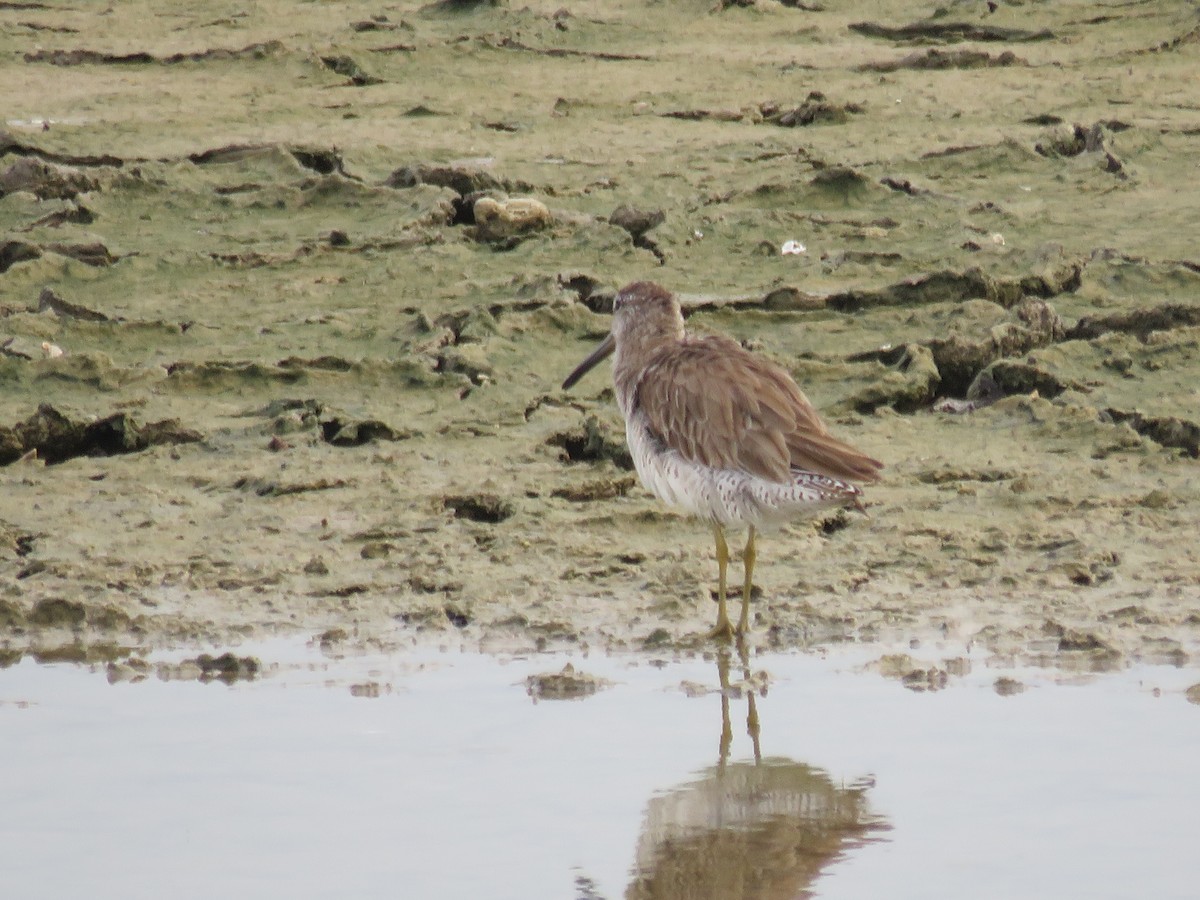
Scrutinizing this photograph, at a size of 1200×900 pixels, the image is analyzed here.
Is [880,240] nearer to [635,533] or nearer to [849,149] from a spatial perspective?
[849,149]

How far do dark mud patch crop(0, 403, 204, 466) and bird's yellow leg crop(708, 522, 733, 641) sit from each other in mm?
2347

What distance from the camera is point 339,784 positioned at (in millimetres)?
5246

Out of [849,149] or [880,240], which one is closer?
[880,240]

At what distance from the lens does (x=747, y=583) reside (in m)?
6.45

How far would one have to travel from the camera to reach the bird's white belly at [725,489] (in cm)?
612

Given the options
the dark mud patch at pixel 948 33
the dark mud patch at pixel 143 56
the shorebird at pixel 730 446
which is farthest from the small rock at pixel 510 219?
the dark mud patch at pixel 948 33

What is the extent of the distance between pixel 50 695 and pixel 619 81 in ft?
24.3

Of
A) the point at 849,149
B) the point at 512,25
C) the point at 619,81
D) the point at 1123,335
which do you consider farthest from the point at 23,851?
the point at 512,25

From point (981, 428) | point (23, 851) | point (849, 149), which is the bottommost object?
point (23, 851)

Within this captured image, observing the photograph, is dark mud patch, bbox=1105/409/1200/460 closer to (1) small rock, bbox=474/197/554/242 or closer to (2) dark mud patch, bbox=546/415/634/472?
(2) dark mud patch, bbox=546/415/634/472

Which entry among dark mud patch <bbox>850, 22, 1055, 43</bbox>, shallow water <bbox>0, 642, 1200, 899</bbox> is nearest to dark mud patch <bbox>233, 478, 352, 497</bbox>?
shallow water <bbox>0, 642, 1200, 899</bbox>

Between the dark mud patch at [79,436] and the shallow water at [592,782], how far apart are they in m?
1.91

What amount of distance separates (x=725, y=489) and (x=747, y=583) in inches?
12.2

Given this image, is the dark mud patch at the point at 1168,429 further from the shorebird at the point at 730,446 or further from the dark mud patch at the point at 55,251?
the dark mud patch at the point at 55,251
